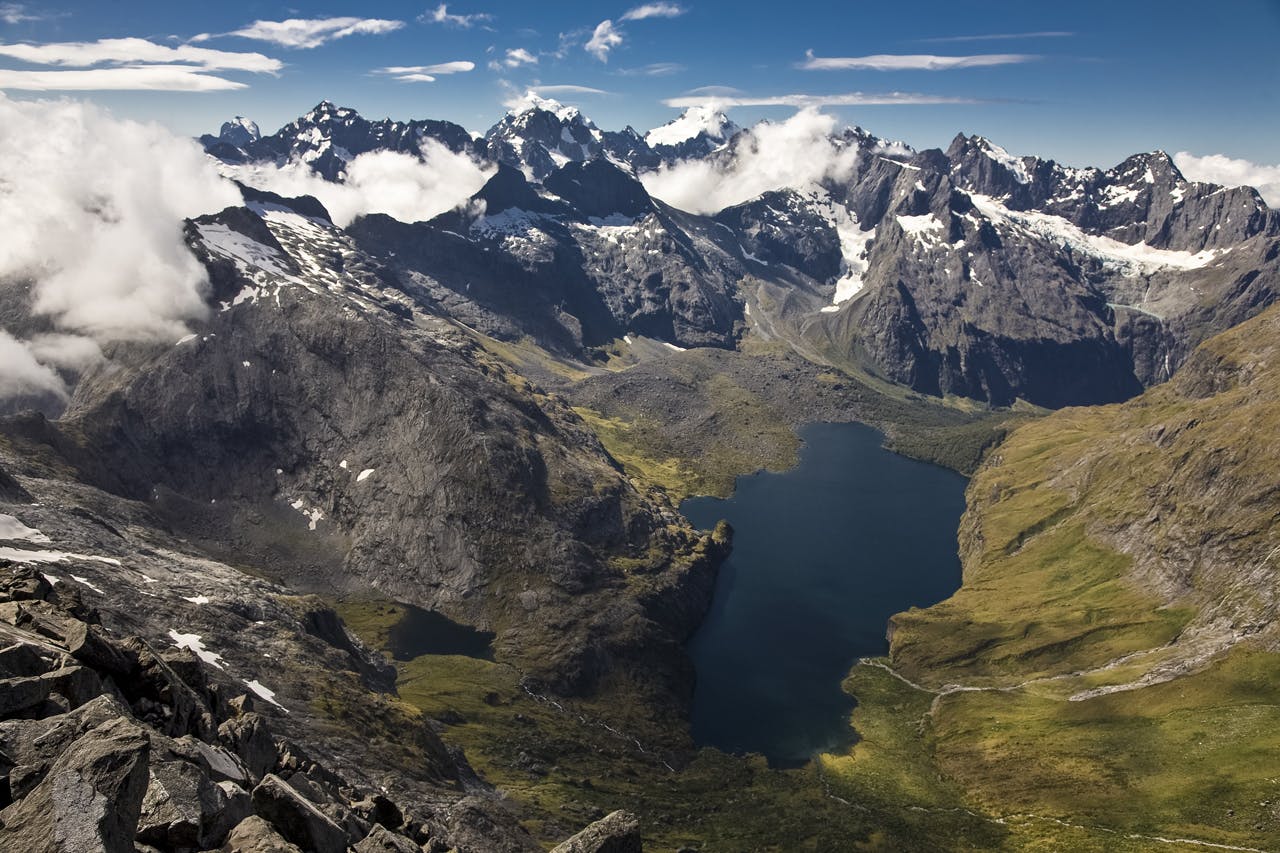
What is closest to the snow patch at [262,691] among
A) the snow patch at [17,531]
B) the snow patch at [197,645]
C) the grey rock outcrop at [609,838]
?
the snow patch at [197,645]

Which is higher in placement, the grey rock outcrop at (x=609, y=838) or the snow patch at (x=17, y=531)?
the grey rock outcrop at (x=609, y=838)

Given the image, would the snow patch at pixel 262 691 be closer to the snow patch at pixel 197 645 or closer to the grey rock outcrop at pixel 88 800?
the snow patch at pixel 197 645

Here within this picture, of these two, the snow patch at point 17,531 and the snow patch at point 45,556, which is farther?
the snow patch at point 17,531

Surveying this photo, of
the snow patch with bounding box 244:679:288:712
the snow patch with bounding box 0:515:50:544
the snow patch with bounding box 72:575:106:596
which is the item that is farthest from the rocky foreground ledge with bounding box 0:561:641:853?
the snow patch with bounding box 0:515:50:544

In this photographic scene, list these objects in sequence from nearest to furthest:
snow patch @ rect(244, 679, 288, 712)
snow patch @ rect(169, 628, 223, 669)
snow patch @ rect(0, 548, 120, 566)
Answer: snow patch @ rect(244, 679, 288, 712) → snow patch @ rect(0, 548, 120, 566) → snow patch @ rect(169, 628, 223, 669)

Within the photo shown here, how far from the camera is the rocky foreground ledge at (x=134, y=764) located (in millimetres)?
25062

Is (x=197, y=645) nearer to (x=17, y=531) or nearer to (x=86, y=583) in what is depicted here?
(x=86, y=583)

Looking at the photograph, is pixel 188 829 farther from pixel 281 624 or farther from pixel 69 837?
pixel 281 624

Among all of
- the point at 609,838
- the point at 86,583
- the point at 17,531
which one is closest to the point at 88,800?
the point at 609,838

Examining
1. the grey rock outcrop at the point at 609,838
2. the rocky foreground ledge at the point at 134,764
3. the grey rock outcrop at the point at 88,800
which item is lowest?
the grey rock outcrop at the point at 609,838

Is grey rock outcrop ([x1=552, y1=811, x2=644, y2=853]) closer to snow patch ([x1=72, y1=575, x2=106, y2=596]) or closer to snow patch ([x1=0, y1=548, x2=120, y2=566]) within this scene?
snow patch ([x1=72, y1=575, x2=106, y2=596])

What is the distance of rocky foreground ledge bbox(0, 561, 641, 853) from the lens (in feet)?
82.2

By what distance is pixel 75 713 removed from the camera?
99.6 feet

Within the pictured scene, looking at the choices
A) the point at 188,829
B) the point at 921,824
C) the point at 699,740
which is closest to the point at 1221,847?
the point at 921,824
